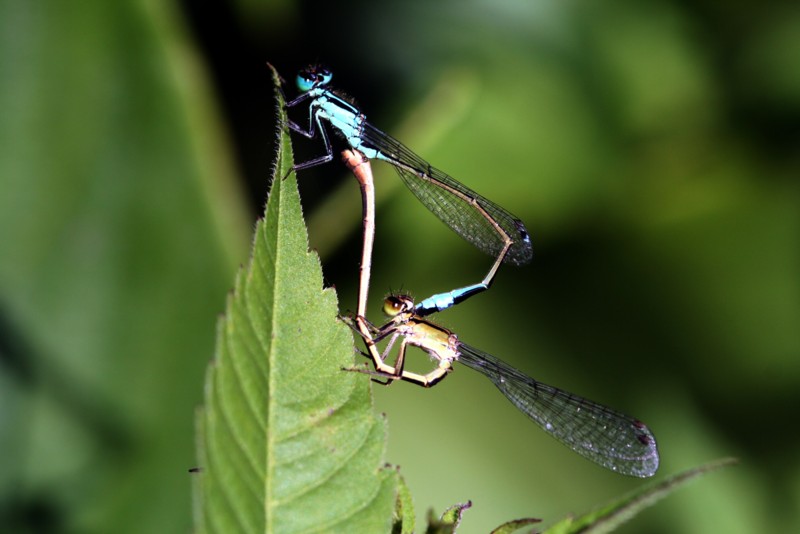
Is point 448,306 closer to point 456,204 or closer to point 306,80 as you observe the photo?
point 456,204

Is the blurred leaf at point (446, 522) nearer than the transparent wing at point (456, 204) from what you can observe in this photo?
Yes

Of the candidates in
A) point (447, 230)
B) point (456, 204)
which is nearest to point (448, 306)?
point (456, 204)

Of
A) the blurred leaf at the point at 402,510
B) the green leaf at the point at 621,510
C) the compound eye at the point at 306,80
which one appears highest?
the compound eye at the point at 306,80

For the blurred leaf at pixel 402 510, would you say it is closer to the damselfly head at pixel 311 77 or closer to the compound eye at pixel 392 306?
the compound eye at pixel 392 306

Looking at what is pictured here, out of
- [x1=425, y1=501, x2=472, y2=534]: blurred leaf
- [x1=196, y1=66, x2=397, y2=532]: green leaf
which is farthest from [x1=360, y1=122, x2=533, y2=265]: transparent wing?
[x1=425, y1=501, x2=472, y2=534]: blurred leaf

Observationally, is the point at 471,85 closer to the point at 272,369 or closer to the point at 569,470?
the point at 569,470

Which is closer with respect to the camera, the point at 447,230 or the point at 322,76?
the point at 322,76

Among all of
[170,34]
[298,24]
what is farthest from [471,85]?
[170,34]

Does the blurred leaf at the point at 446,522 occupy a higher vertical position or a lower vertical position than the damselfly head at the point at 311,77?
lower

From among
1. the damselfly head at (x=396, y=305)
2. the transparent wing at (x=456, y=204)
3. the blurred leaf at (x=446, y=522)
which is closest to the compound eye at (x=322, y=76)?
the transparent wing at (x=456, y=204)
